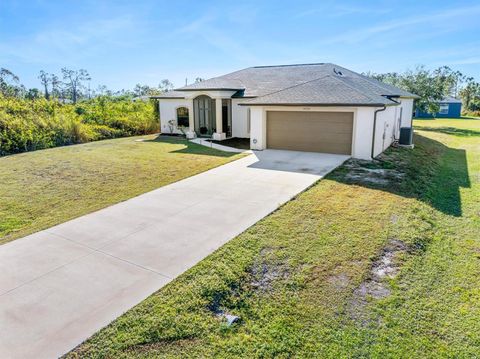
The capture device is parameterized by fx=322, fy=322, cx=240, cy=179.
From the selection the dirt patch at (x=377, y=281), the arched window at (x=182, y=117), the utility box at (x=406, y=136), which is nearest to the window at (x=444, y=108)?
the utility box at (x=406, y=136)

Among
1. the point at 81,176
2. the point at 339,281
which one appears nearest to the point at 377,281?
the point at 339,281

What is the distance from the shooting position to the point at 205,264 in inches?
225

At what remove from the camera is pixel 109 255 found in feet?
20.0

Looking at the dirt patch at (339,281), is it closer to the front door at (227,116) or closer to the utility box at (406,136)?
the utility box at (406,136)

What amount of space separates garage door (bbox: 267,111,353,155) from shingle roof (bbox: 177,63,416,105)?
0.88m

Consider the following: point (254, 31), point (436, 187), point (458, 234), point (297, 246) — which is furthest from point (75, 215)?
point (254, 31)

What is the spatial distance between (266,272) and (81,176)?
9.45 meters

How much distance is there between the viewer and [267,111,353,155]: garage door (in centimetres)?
1499

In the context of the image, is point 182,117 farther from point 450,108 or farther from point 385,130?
point 450,108

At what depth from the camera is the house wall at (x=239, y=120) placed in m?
20.7

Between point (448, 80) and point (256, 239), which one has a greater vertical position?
point (448, 80)

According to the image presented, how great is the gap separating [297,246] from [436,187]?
23.3 feet

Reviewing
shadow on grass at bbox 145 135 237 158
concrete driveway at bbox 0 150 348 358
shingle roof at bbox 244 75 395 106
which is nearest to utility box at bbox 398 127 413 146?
shingle roof at bbox 244 75 395 106

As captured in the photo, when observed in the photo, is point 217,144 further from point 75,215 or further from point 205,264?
point 205,264
